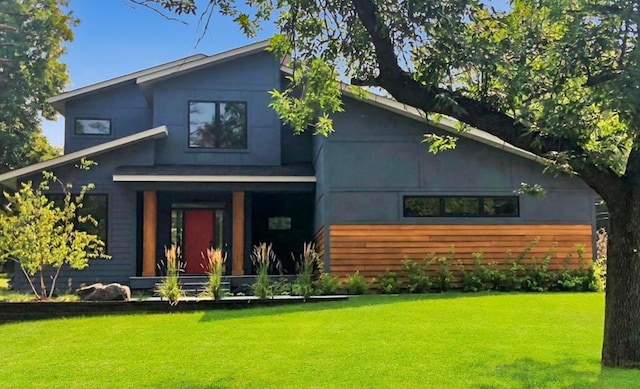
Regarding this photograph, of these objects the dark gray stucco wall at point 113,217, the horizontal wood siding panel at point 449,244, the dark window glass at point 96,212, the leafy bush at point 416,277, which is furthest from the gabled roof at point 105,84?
the leafy bush at point 416,277

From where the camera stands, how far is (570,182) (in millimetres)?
14344

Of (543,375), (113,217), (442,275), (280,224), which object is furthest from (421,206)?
(543,375)

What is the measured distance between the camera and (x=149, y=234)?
48.3 feet

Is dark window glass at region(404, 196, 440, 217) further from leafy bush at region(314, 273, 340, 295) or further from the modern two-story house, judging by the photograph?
leafy bush at region(314, 273, 340, 295)

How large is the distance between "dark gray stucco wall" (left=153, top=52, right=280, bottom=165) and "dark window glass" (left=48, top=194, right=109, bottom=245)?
7.13 feet

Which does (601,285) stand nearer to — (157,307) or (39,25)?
(157,307)

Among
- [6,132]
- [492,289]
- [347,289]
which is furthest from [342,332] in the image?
[6,132]

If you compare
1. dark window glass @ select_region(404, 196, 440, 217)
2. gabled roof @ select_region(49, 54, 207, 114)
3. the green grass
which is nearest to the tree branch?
the green grass

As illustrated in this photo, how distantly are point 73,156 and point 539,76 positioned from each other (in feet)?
37.2

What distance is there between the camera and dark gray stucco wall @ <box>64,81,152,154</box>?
690 inches

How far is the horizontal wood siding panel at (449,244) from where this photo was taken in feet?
44.8

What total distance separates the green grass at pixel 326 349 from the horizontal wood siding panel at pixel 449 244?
2.89m

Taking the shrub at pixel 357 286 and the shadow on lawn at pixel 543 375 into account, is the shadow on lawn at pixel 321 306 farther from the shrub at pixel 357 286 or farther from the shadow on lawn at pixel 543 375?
the shadow on lawn at pixel 543 375

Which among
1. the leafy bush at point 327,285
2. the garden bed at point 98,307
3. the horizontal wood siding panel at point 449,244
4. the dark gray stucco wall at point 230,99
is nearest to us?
the garden bed at point 98,307
